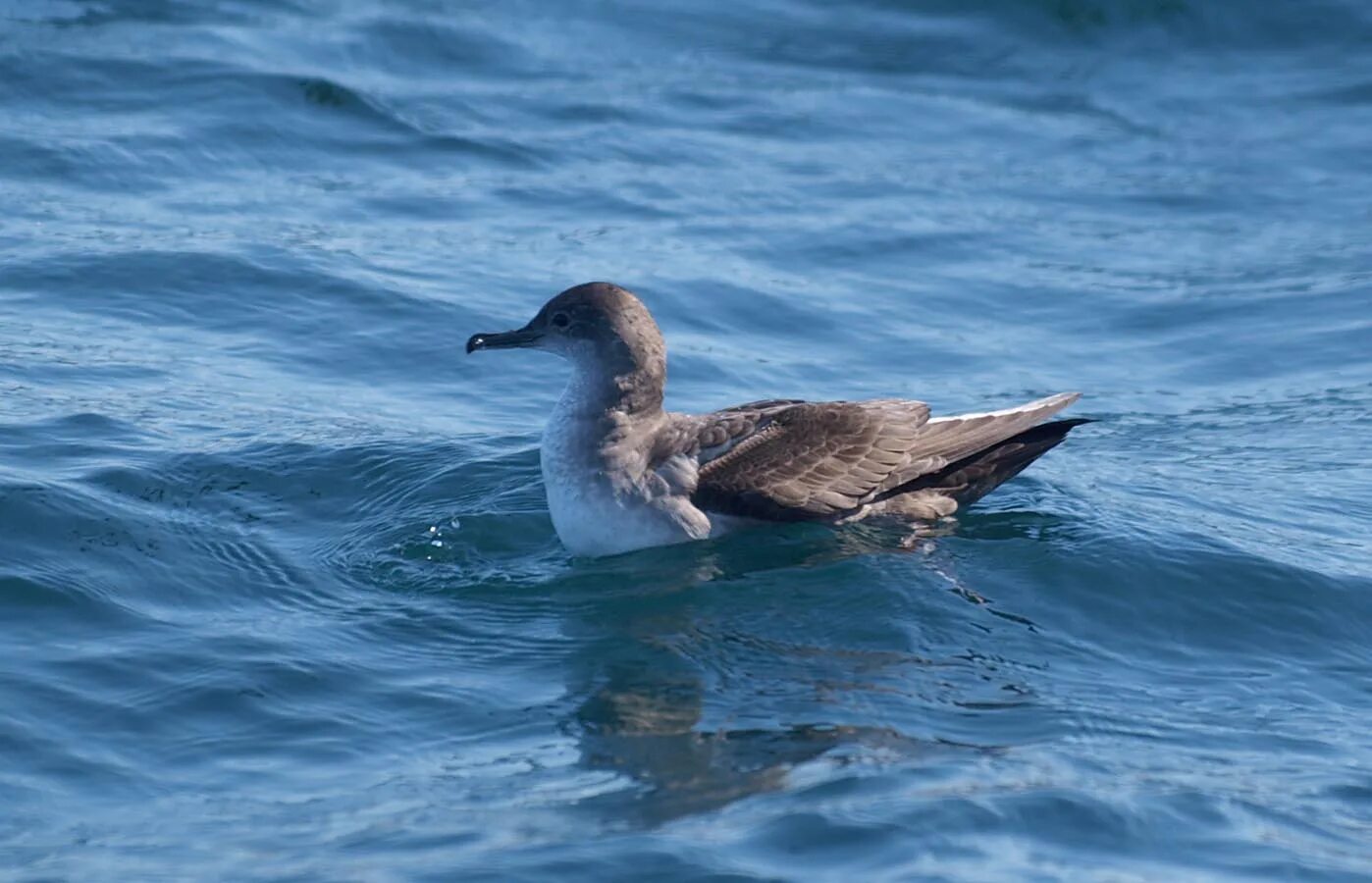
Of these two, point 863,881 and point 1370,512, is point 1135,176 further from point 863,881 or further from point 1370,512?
point 863,881

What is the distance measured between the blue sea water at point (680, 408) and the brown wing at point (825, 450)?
0.71 feet

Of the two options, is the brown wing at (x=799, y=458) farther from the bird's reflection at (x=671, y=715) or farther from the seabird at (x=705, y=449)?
the bird's reflection at (x=671, y=715)

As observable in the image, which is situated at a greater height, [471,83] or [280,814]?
[471,83]

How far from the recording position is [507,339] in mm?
8977

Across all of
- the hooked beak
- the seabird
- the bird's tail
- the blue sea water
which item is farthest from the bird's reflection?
the hooked beak

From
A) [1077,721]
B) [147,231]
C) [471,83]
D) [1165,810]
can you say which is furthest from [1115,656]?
[471,83]

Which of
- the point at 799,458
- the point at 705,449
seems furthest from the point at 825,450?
the point at 705,449

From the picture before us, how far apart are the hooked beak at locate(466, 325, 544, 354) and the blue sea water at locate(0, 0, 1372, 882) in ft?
2.80

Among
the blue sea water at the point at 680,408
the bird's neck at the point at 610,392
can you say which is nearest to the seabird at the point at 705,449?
the bird's neck at the point at 610,392

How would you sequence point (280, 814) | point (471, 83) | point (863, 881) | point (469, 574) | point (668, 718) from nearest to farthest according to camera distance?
point (863, 881), point (280, 814), point (668, 718), point (469, 574), point (471, 83)

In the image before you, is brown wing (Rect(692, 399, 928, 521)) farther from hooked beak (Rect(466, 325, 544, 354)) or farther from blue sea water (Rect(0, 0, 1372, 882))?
hooked beak (Rect(466, 325, 544, 354))

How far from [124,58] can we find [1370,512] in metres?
11.0

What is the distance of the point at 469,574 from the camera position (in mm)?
8477

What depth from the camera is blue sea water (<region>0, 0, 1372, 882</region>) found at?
627 centimetres
